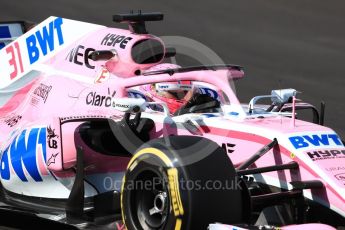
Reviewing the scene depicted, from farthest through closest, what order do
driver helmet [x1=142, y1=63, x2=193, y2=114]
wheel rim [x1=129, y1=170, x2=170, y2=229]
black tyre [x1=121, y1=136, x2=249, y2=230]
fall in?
driver helmet [x1=142, y1=63, x2=193, y2=114], wheel rim [x1=129, y1=170, x2=170, y2=229], black tyre [x1=121, y1=136, x2=249, y2=230]

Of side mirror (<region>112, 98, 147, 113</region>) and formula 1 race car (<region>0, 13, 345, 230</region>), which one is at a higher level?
side mirror (<region>112, 98, 147, 113</region>)

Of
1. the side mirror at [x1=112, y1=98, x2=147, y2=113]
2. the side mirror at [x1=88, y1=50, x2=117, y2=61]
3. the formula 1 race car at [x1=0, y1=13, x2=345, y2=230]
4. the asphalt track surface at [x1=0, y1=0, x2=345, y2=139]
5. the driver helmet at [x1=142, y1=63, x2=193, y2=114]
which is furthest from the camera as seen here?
the asphalt track surface at [x1=0, y1=0, x2=345, y2=139]

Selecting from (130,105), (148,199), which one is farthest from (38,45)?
(148,199)

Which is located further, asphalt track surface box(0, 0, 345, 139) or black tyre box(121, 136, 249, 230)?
asphalt track surface box(0, 0, 345, 139)

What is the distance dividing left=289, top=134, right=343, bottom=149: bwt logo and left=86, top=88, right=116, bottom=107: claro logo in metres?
1.67

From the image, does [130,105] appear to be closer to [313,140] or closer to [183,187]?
[183,187]

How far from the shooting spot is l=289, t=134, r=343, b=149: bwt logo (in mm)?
5035

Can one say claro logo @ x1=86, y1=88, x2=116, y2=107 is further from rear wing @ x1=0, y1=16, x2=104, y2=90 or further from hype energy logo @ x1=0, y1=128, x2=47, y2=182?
rear wing @ x1=0, y1=16, x2=104, y2=90

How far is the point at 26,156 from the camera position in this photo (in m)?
6.00

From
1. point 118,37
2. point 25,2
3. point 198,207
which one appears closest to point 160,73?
point 118,37

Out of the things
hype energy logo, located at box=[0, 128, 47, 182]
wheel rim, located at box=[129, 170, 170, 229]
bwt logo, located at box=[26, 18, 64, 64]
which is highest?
bwt logo, located at box=[26, 18, 64, 64]

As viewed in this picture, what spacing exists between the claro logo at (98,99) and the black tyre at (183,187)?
4.14 feet

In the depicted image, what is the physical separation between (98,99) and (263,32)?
6431 mm

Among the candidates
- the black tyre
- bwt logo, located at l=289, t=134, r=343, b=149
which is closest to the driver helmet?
bwt logo, located at l=289, t=134, r=343, b=149
